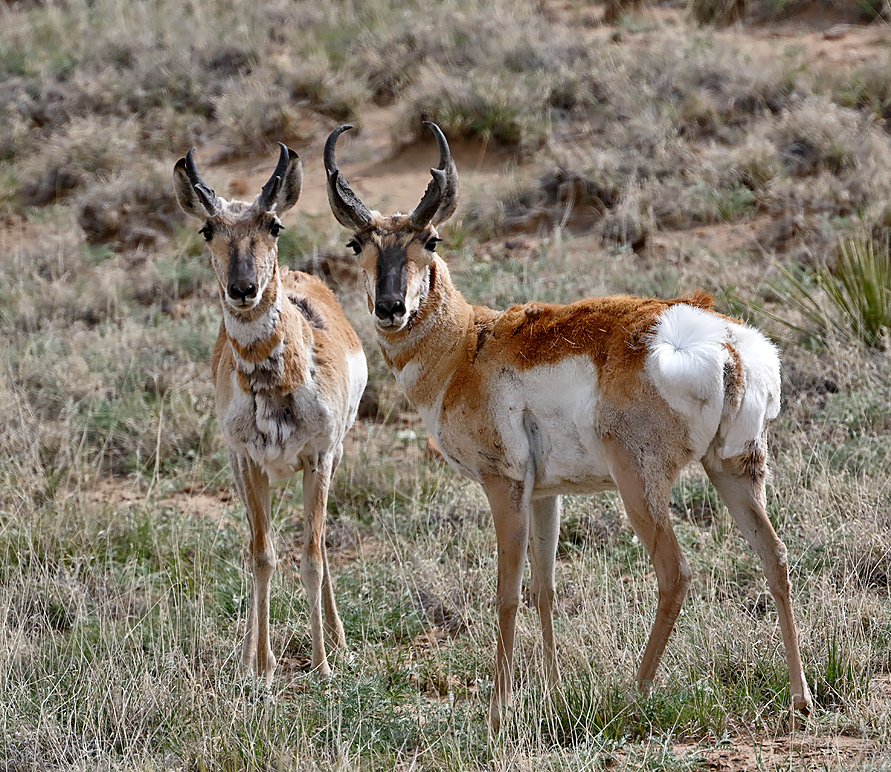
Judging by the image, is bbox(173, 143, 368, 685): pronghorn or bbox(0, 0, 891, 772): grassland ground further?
bbox(173, 143, 368, 685): pronghorn

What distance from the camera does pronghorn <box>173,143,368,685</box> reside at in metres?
5.85

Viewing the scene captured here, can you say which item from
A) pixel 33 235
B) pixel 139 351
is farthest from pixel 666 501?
pixel 33 235

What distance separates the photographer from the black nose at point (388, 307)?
4918 millimetres

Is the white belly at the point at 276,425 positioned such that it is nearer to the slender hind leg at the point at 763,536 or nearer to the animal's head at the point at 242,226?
the animal's head at the point at 242,226

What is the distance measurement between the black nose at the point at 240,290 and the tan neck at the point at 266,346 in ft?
0.75

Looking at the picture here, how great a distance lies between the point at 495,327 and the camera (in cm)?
532

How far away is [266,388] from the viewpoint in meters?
5.90

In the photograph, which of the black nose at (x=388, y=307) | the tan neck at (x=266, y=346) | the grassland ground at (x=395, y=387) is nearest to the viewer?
the grassland ground at (x=395, y=387)

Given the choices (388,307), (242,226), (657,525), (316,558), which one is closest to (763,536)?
(657,525)

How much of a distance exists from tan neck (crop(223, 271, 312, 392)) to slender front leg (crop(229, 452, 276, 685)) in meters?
0.55

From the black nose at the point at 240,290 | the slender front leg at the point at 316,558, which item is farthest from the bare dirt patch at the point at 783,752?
the black nose at the point at 240,290

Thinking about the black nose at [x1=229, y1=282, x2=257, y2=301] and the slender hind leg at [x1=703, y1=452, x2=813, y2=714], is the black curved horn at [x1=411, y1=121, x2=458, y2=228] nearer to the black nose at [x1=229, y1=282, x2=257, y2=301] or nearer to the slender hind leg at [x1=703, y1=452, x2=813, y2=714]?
the black nose at [x1=229, y1=282, x2=257, y2=301]

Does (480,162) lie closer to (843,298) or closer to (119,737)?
(843,298)

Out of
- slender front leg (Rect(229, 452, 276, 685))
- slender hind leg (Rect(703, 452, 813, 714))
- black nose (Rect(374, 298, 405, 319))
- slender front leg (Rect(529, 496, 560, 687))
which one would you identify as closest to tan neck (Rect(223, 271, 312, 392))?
slender front leg (Rect(229, 452, 276, 685))
